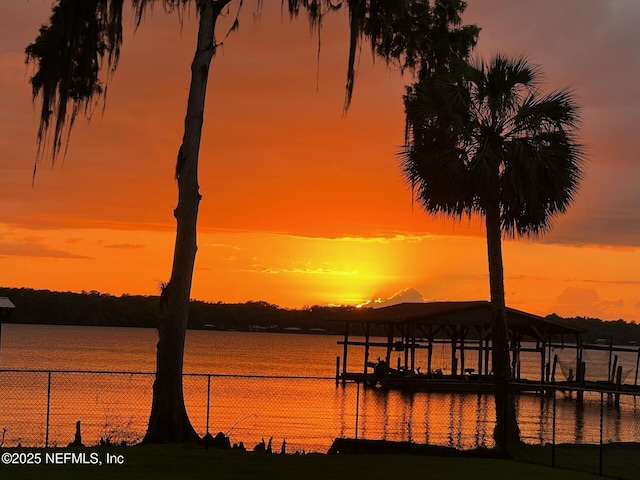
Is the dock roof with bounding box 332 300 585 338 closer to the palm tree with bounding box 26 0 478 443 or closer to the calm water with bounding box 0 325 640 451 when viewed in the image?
the calm water with bounding box 0 325 640 451

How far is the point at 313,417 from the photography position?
4200cm

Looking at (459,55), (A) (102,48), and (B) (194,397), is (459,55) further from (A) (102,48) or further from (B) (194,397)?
(B) (194,397)

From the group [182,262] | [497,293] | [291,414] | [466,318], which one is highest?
[182,262]

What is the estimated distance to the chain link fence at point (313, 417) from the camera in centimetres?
Answer: 3059

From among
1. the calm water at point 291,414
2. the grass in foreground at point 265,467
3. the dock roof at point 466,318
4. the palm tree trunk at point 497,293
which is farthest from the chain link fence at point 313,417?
the dock roof at point 466,318

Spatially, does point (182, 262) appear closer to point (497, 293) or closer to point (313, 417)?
point (497, 293)

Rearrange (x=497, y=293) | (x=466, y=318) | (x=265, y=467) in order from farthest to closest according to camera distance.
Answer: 1. (x=466, y=318)
2. (x=497, y=293)
3. (x=265, y=467)

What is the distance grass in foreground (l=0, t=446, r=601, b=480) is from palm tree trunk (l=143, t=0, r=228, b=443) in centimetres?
211

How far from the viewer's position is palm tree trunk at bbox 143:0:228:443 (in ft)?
71.5

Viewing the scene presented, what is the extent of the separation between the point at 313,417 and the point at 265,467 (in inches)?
981

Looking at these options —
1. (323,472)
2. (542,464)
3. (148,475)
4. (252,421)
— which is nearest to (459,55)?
(542,464)

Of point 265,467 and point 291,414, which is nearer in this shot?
point 265,467

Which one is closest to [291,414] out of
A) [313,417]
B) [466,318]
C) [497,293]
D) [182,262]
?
[313,417]

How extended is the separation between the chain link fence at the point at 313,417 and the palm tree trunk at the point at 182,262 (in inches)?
25.1
